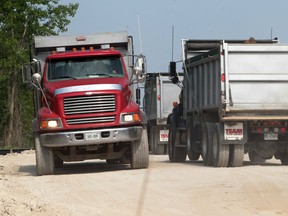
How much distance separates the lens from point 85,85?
A: 18656 mm

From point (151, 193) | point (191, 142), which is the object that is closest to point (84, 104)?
point (151, 193)

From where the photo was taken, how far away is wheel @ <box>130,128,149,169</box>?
1930cm

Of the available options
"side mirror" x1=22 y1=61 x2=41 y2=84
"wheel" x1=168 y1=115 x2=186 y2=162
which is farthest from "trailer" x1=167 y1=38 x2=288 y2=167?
"side mirror" x1=22 y1=61 x2=41 y2=84

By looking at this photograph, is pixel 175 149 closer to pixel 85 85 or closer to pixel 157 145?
pixel 85 85

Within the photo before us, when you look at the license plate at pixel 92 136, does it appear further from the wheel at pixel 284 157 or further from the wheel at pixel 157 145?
the wheel at pixel 157 145

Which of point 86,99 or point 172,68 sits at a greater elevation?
point 172,68

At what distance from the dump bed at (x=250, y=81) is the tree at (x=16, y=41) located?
3798 cm

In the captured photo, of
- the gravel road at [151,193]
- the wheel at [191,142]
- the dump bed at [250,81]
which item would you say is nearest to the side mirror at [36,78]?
the gravel road at [151,193]

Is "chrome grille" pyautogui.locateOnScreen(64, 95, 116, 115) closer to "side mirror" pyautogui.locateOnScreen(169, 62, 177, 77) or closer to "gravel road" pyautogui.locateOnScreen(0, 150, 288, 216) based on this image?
"gravel road" pyautogui.locateOnScreen(0, 150, 288, 216)

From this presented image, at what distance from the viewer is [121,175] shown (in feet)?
58.8

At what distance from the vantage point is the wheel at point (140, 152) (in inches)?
760

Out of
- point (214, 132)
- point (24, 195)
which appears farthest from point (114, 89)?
point (24, 195)

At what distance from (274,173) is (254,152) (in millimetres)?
5384

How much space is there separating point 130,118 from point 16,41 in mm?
39823
